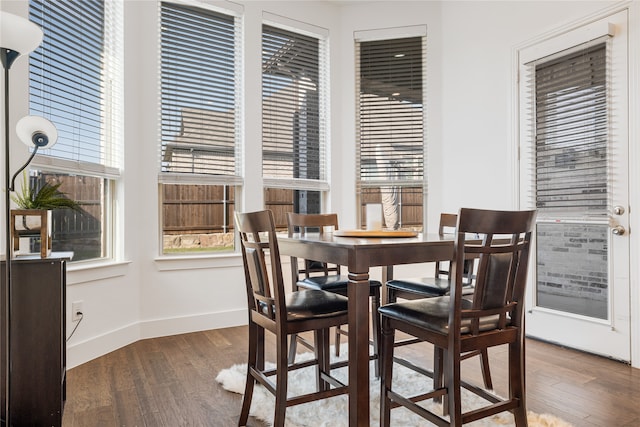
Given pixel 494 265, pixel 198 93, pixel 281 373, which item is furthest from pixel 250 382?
pixel 198 93

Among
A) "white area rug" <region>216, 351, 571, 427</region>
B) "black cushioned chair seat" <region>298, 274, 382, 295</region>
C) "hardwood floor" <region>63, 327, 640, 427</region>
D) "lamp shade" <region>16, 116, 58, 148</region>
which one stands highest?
"lamp shade" <region>16, 116, 58, 148</region>

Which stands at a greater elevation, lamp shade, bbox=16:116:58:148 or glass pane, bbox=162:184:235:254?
lamp shade, bbox=16:116:58:148

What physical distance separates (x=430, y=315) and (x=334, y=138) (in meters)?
2.88

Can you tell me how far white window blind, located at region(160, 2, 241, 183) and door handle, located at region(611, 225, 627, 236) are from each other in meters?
2.87

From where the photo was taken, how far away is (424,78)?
13.8 ft

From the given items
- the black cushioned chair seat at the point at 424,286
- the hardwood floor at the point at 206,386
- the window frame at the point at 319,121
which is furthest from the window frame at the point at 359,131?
the black cushioned chair seat at the point at 424,286

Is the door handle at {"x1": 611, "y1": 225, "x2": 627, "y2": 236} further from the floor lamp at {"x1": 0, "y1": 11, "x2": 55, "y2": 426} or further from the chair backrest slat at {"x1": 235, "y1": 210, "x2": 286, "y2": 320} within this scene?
the floor lamp at {"x1": 0, "y1": 11, "x2": 55, "y2": 426}

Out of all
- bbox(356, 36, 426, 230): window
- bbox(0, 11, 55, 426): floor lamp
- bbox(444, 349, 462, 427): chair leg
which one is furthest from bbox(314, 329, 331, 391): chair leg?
bbox(356, 36, 426, 230): window

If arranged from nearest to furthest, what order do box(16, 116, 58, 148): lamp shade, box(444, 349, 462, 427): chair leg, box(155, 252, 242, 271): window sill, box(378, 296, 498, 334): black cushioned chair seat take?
1. box(444, 349, 462, 427): chair leg
2. box(378, 296, 498, 334): black cushioned chair seat
3. box(16, 116, 58, 148): lamp shade
4. box(155, 252, 242, 271): window sill

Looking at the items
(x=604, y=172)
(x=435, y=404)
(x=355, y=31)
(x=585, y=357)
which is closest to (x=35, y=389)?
(x=435, y=404)

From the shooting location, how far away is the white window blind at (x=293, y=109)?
3.95 m

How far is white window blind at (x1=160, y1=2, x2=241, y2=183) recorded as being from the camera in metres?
3.49

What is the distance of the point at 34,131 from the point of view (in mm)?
1981

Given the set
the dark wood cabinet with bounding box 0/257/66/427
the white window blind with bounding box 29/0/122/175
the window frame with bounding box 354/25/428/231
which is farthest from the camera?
the window frame with bounding box 354/25/428/231
